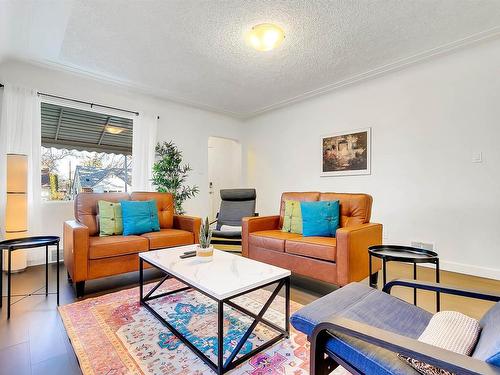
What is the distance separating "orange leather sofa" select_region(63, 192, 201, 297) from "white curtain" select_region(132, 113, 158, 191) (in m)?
0.98

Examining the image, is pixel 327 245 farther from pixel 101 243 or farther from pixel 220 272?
pixel 101 243

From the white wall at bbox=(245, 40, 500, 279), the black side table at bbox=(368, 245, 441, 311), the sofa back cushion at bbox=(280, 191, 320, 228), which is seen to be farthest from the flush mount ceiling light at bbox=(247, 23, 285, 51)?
the black side table at bbox=(368, 245, 441, 311)

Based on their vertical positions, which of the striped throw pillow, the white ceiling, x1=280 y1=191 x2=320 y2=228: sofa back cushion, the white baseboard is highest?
the white ceiling

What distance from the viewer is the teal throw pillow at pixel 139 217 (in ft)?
9.02

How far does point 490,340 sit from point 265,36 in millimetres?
2744

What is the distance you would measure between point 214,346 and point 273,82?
11.5 feet

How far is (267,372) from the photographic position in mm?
1349

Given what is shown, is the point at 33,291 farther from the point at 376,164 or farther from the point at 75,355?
the point at 376,164

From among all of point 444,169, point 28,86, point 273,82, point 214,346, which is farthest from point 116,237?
point 444,169

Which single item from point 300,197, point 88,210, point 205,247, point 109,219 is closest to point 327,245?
point 300,197

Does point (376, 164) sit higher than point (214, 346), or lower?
higher

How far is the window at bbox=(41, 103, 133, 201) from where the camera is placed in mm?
3596

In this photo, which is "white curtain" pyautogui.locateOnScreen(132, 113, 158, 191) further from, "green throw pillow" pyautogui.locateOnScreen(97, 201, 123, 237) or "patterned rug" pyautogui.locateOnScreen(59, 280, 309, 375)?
"patterned rug" pyautogui.locateOnScreen(59, 280, 309, 375)

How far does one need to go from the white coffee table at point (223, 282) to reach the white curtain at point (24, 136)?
6.91 feet
